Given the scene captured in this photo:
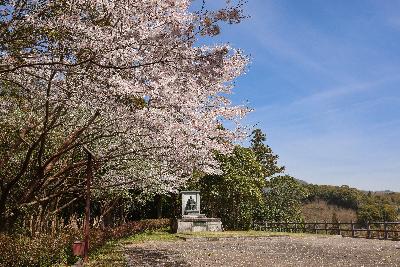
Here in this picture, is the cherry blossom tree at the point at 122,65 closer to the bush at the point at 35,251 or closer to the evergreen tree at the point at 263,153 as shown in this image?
the bush at the point at 35,251

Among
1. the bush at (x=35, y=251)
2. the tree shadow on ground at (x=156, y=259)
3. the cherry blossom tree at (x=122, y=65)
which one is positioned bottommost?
the tree shadow on ground at (x=156, y=259)

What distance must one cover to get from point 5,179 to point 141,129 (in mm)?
8361

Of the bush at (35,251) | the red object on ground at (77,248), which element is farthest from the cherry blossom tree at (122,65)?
the red object on ground at (77,248)

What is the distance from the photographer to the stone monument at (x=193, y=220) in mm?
25719

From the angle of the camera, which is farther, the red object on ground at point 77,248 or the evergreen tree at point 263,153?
the evergreen tree at point 263,153

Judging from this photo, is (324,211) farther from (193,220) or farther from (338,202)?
(193,220)

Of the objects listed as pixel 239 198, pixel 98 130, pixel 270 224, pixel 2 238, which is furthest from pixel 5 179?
pixel 270 224

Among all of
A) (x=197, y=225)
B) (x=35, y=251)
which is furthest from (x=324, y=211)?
(x=35, y=251)

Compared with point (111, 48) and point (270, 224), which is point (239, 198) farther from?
point (111, 48)

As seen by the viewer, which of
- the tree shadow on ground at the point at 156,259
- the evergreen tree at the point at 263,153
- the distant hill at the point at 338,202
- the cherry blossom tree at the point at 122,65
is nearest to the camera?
the cherry blossom tree at the point at 122,65

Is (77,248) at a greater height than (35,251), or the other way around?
(77,248)

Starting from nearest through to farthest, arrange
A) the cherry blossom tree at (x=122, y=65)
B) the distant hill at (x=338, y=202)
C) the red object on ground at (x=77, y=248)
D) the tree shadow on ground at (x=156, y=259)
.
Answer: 1. the cherry blossom tree at (x=122, y=65)
2. the red object on ground at (x=77, y=248)
3. the tree shadow on ground at (x=156, y=259)
4. the distant hill at (x=338, y=202)

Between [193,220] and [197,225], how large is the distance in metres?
0.43

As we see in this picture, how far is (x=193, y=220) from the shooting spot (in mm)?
25891
